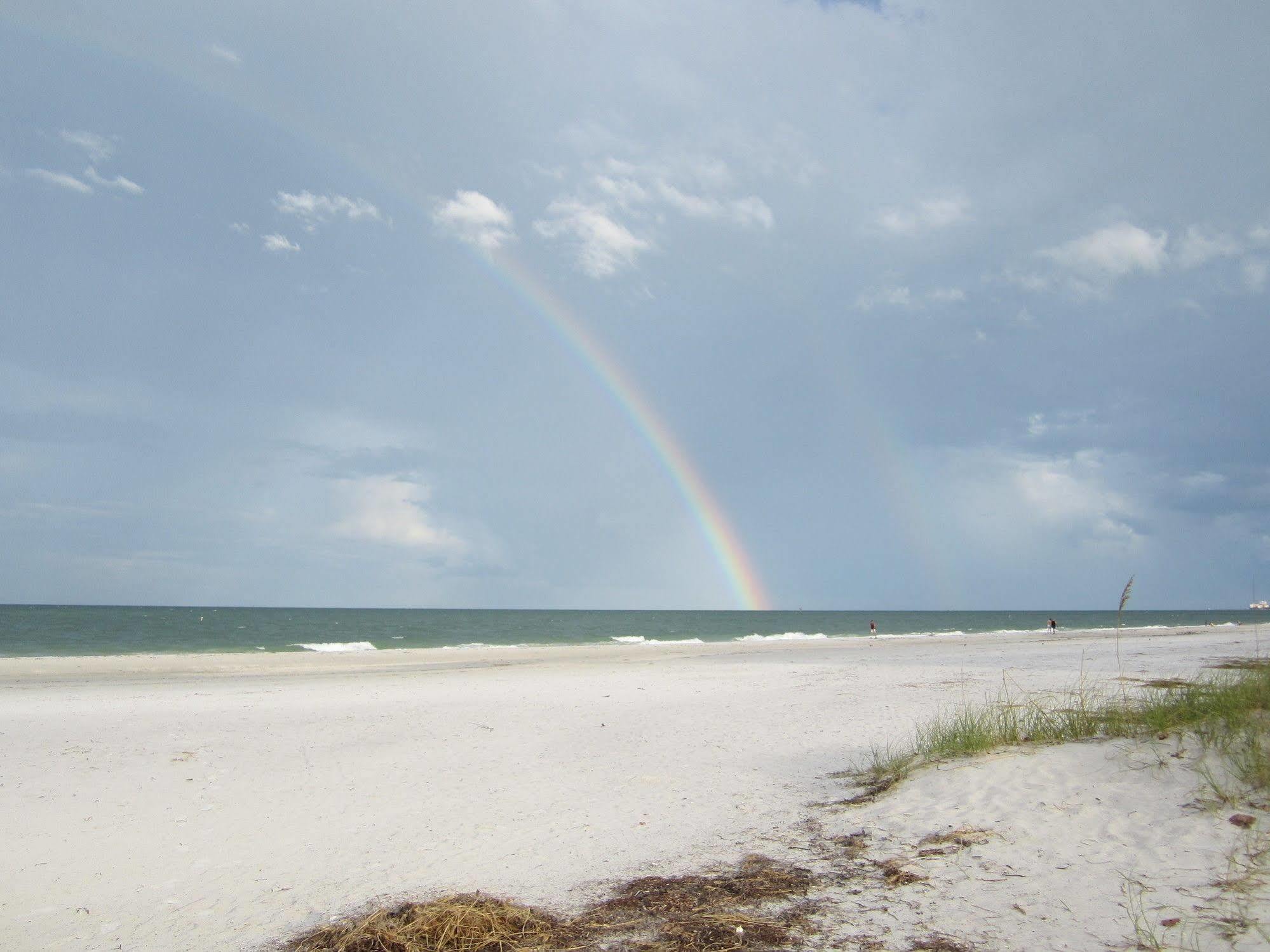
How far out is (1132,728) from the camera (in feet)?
24.0

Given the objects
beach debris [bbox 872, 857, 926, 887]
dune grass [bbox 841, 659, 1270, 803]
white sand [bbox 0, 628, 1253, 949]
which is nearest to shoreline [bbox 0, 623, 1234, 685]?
white sand [bbox 0, 628, 1253, 949]

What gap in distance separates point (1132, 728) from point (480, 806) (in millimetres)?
6355

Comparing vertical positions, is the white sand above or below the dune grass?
below

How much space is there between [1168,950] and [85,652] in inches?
1898

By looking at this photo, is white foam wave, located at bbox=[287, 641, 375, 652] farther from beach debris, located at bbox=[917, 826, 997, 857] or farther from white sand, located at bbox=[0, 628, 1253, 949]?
beach debris, located at bbox=[917, 826, 997, 857]

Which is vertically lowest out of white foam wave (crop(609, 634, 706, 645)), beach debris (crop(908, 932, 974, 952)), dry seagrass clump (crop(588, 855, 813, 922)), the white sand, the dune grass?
white foam wave (crop(609, 634, 706, 645))

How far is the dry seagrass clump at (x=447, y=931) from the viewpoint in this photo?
4344 millimetres

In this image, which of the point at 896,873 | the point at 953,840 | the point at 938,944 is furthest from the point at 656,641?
the point at 938,944

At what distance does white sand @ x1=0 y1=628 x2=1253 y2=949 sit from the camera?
16.9 ft

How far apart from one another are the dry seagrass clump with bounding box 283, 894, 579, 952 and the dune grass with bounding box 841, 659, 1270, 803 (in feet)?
12.2

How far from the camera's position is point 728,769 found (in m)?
9.24

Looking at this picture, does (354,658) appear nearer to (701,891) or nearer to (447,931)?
(701,891)

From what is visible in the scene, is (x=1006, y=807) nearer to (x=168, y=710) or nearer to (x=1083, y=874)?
(x=1083, y=874)

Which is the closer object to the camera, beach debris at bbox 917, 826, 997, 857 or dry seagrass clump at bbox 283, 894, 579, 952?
dry seagrass clump at bbox 283, 894, 579, 952
